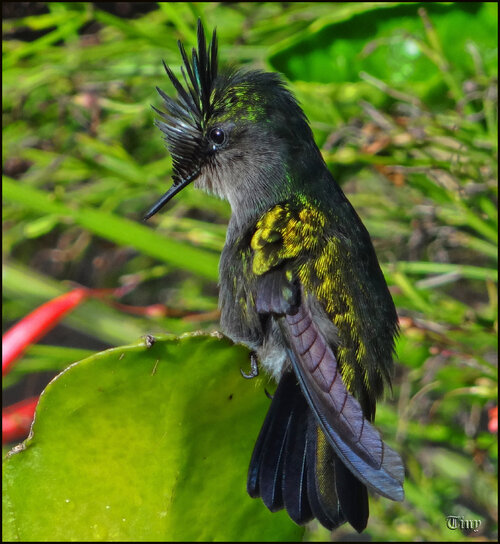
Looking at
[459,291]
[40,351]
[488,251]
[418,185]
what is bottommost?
[459,291]

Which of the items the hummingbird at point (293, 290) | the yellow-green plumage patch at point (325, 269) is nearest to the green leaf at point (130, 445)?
the hummingbird at point (293, 290)

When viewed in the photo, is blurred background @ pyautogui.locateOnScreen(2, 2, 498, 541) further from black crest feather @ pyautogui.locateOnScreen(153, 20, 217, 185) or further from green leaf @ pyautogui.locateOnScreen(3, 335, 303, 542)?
→ green leaf @ pyautogui.locateOnScreen(3, 335, 303, 542)

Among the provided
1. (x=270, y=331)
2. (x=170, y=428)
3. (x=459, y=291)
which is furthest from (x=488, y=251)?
(x=170, y=428)

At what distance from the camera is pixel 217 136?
144 centimetres

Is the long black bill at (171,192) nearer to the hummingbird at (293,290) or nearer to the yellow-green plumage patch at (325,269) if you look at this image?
the hummingbird at (293,290)

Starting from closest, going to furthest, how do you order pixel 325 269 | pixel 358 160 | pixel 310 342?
1. pixel 310 342
2. pixel 325 269
3. pixel 358 160

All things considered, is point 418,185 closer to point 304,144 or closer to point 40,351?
point 304,144

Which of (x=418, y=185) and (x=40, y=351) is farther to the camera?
(x=40, y=351)

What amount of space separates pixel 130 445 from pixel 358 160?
3.50 feet

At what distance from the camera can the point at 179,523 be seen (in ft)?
3.06

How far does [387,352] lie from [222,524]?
18.7 inches

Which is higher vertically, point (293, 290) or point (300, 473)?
point (293, 290)

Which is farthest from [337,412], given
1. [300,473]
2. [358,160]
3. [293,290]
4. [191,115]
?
[358,160]

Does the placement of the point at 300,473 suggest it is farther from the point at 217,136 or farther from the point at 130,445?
the point at 217,136
